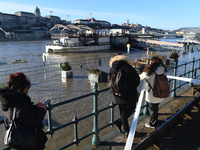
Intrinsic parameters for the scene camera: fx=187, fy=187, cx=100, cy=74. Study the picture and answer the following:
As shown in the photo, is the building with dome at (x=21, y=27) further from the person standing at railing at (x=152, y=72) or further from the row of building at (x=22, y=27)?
the person standing at railing at (x=152, y=72)

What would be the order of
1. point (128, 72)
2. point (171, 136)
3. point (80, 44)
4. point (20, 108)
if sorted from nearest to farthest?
1. point (20, 108)
2. point (128, 72)
3. point (171, 136)
4. point (80, 44)

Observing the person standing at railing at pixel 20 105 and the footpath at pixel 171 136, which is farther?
the footpath at pixel 171 136

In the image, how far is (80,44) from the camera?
162ft

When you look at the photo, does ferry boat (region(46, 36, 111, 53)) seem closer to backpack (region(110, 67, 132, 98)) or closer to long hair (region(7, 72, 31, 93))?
backpack (region(110, 67, 132, 98))

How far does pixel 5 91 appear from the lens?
2068mm

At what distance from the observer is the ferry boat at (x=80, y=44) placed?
45250 millimetres

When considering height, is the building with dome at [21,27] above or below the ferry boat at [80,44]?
above

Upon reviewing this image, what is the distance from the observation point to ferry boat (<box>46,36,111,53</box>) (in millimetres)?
45250

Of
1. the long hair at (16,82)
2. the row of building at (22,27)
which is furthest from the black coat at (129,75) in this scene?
the row of building at (22,27)

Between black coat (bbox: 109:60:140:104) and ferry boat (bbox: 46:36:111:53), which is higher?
ferry boat (bbox: 46:36:111:53)

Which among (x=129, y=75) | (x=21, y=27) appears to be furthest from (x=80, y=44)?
(x=21, y=27)

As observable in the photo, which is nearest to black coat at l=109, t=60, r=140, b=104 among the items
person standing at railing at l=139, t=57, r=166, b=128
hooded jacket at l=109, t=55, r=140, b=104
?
hooded jacket at l=109, t=55, r=140, b=104

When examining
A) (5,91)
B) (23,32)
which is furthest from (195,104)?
(23,32)

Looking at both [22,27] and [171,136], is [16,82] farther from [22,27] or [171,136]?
[22,27]
